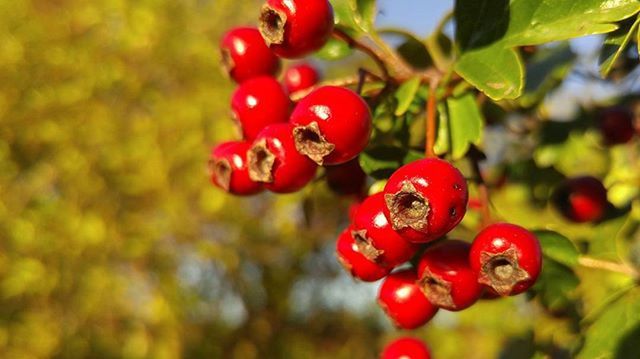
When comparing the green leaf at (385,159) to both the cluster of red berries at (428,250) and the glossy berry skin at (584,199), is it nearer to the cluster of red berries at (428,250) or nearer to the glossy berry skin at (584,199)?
the cluster of red berries at (428,250)

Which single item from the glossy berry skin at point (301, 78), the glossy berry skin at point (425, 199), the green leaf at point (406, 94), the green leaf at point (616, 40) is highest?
the green leaf at point (616, 40)

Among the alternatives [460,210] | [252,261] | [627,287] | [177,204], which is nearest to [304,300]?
[252,261]

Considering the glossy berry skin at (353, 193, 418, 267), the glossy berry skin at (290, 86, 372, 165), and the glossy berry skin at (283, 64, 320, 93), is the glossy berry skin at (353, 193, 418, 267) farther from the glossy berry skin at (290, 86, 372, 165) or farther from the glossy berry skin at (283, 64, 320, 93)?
the glossy berry skin at (283, 64, 320, 93)

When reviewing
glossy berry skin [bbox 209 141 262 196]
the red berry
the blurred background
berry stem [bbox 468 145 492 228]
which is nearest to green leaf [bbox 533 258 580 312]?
berry stem [bbox 468 145 492 228]

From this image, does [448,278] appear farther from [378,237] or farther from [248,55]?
[248,55]

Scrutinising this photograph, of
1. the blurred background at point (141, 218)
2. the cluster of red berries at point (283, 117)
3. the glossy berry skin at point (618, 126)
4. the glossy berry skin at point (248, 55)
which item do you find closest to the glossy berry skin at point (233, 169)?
the cluster of red berries at point (283, 117)

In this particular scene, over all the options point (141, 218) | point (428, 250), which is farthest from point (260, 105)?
point (141, 218)

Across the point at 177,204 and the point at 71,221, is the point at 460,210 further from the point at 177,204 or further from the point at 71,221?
the point at 177,204
